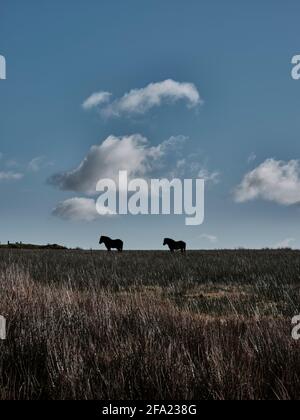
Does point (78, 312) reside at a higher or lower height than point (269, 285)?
lower

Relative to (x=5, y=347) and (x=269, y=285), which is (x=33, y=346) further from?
(x=269, y=285)

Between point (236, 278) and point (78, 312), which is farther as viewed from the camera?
point (236, 278)

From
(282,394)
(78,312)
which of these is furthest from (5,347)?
(282,394)

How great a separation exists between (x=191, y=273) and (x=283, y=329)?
12.1 m

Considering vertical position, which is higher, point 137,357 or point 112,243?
point 112,243

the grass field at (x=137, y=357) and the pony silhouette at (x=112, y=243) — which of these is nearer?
the grass field at (x=137, y=357)

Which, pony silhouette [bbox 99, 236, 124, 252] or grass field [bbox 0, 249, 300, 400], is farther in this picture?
pony silhouette [bbox 99, 236, 124, 252]

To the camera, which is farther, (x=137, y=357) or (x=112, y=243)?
(x=112, y=243)

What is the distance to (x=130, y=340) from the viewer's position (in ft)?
18.1

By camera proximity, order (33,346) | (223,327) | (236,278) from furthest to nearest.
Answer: (236,278) < (223,327) < (33,346)

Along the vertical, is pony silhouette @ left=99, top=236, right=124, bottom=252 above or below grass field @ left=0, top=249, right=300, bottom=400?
above

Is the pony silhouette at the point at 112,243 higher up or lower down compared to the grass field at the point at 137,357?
higher up
